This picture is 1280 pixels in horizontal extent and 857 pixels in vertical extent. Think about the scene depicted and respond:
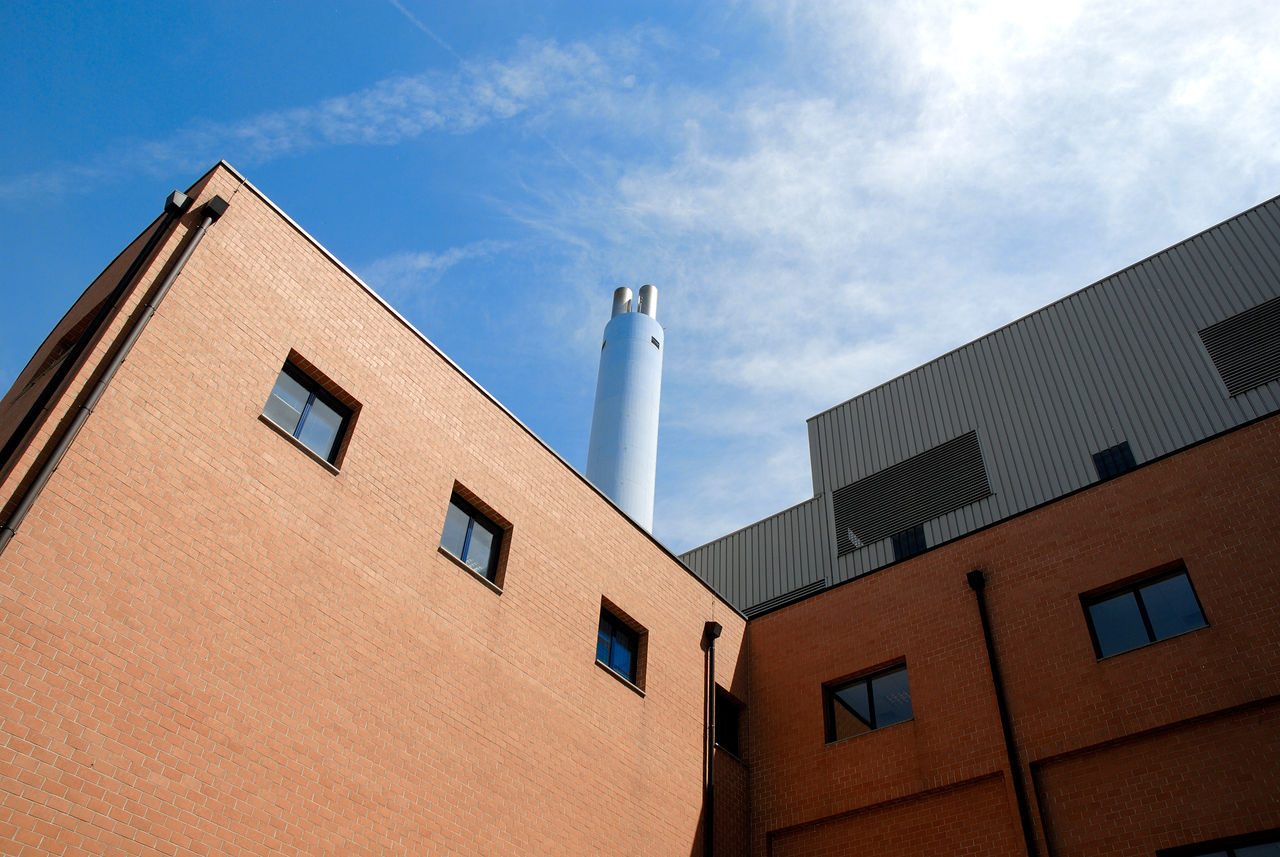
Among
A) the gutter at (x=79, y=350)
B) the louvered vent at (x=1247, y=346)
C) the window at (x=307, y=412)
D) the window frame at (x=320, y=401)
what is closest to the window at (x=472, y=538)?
the window frame at (x=320, y=401)

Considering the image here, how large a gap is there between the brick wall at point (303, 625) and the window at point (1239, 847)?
652 cm

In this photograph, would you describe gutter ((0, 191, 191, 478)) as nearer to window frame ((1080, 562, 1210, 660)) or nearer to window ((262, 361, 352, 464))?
window ((262, 361, 352, 464))

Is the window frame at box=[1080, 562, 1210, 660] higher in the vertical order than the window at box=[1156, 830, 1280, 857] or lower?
higher

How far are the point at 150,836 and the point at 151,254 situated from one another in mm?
6102

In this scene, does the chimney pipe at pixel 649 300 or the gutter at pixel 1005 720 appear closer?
the gutter at pixel 1005 720

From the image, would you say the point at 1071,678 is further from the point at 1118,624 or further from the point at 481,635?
the point at 481,635

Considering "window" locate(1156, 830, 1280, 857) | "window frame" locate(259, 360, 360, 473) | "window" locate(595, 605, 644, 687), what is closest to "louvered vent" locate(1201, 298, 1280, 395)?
"window" locate(1156, 830, 1280, 857)

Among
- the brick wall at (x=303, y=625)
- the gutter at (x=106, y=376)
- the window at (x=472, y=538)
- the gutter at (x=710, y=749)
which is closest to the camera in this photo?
the brick wall at (x=303, y=625)

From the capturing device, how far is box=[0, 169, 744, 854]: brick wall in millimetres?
8102

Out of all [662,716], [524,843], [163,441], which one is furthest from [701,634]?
[163,441]

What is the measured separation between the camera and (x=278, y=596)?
9969 millimetres

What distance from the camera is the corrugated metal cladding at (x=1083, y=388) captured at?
18.9 meters

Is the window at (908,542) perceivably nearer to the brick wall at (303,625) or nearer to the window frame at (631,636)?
the brick wall at (303,625)

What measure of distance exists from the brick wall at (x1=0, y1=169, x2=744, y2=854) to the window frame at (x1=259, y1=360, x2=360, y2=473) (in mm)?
146
